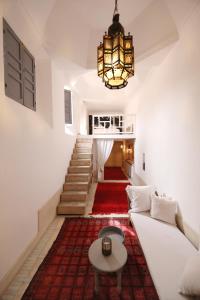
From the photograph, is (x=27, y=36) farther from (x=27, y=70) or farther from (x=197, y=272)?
(x=197, y=272)

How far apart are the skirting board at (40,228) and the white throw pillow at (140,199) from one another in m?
1.66

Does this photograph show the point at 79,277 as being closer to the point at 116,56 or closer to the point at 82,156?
the point at 116,56

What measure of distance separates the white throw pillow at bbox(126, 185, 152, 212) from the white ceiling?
256 centimetres

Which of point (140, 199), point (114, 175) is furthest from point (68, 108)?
point (114, 175)

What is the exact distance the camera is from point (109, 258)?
190cm

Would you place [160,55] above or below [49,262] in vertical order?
above

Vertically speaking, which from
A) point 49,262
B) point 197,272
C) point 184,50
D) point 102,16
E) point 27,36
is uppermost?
point 102,16

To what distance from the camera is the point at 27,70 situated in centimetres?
282

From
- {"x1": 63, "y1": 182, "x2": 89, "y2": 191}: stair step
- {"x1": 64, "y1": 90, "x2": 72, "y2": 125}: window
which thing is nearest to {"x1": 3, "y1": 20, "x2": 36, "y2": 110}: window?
{"x1": 63, "y1": 182, "x2": 89, "y2": 191}: stair step

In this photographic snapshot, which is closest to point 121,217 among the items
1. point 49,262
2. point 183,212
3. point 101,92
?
point 183,212

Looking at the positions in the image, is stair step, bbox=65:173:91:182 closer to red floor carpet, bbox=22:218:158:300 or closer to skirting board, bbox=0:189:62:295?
skirting board, bbox=0:189:62:295

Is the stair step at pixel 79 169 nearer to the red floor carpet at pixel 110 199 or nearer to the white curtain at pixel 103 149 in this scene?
the red floor carpet at pixel 110 199

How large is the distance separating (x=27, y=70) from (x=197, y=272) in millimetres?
3406

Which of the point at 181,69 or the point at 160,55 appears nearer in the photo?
the point at 181,69
